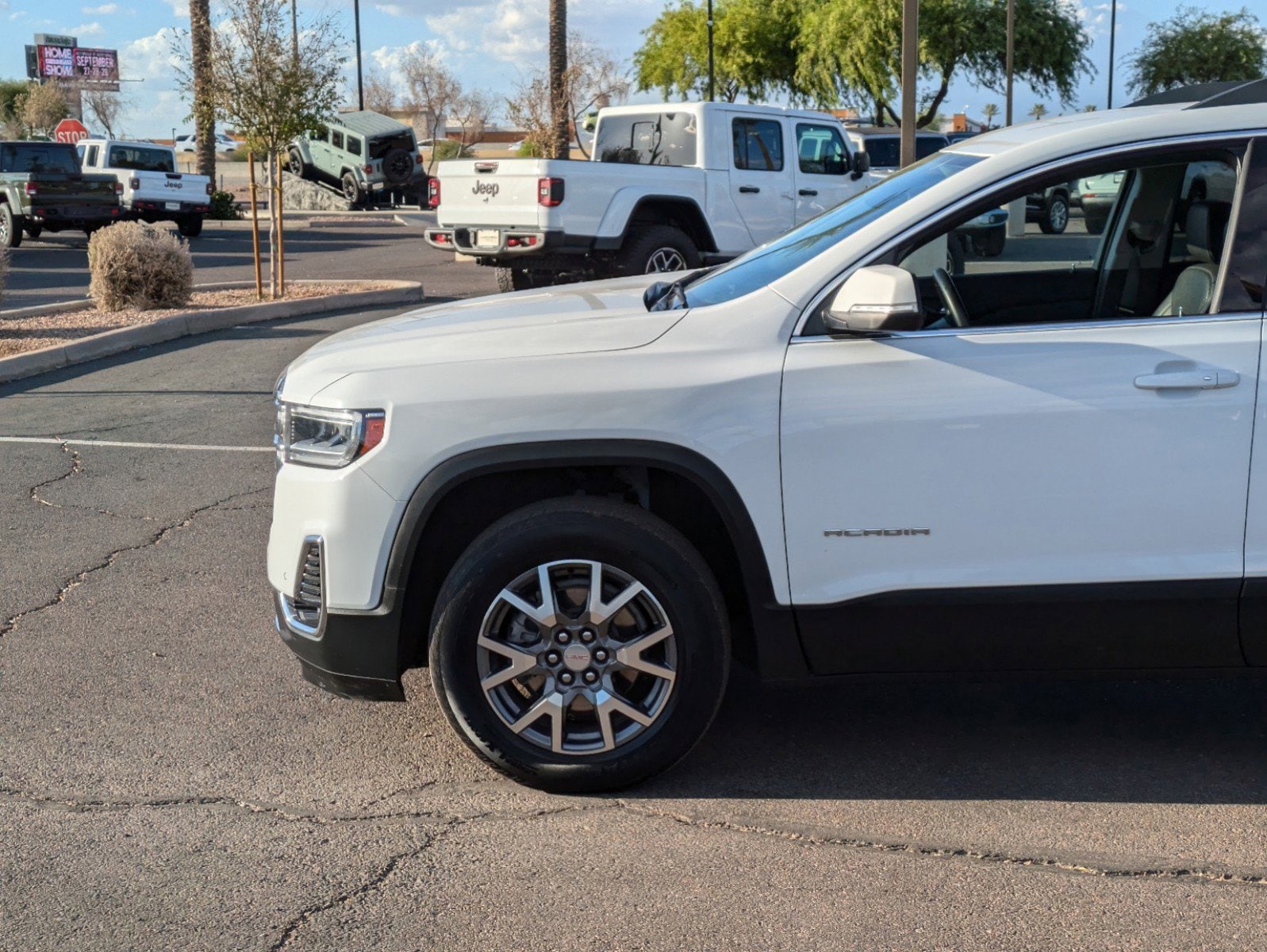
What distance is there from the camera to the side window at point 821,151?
16031 mm

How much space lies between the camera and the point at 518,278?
16.7m

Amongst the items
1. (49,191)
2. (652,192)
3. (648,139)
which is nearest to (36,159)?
(49,191)

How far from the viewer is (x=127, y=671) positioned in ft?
16.2

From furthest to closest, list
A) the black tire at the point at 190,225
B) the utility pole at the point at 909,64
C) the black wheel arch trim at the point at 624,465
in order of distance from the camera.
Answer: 1. the black tire at the point at 190,225
2. the utility pole at the point at 909,64
3. the black wheel arch trim at the point at 624,465

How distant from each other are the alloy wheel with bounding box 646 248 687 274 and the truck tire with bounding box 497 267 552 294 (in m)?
1.42

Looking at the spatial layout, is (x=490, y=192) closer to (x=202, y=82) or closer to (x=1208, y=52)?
(x=202, y=82)

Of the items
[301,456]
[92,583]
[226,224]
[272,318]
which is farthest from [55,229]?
[301,456]

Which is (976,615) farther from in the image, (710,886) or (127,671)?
(127,671)

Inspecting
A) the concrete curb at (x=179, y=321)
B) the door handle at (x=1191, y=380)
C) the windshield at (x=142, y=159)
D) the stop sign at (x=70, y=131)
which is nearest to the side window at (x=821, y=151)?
the concrete curb at (x=179, y=321)

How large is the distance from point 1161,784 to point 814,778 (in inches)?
38.0

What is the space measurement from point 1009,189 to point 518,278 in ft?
43.3

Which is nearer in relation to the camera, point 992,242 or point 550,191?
point 992,242

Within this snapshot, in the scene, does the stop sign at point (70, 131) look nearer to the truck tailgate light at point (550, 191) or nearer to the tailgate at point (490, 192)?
the tailgate at point (490, 192)

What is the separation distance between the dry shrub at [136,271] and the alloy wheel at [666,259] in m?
5.25
